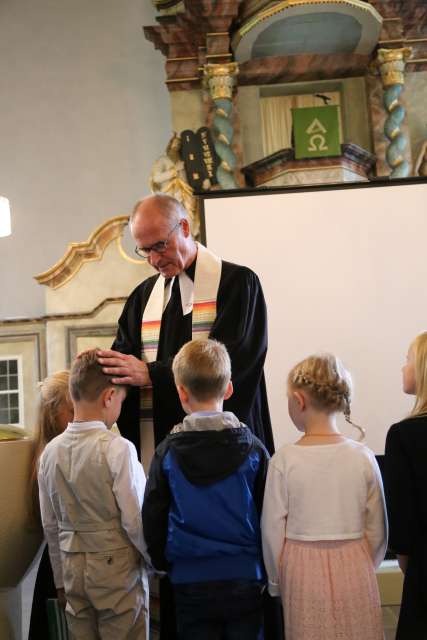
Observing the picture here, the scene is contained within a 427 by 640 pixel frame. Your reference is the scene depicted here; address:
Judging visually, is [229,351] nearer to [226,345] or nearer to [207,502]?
[226,345]

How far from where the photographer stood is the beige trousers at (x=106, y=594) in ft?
6.88

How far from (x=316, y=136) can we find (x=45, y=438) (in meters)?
5.28

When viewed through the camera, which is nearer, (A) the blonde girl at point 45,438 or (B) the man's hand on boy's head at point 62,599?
(B) the man's hand on boy's head at point 62,599

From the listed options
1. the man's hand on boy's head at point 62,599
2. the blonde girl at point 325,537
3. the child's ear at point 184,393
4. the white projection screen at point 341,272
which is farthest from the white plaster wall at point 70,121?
the blonde girl at point 325,537

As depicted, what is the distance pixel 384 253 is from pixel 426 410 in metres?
3.24

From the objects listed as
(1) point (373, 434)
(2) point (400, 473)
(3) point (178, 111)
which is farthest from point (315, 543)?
(3) point (178, 111)

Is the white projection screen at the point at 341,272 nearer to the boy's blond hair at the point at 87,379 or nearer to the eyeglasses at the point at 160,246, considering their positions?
the eyeglasses at the point at 160,246

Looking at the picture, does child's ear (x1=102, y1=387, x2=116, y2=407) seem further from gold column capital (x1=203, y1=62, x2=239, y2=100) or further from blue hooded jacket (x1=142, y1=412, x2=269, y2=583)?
gold column capital (x1=203, y1=62, x2=239, y2=100)

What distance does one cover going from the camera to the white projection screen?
514 cm

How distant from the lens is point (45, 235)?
862cm

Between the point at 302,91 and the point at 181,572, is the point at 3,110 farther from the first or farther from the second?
the point at 181,572

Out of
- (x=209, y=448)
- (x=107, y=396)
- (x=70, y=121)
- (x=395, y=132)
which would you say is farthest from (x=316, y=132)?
(x=209, y=448)

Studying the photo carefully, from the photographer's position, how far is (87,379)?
2.21 meters

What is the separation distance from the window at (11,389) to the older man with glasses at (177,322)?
4647mm
